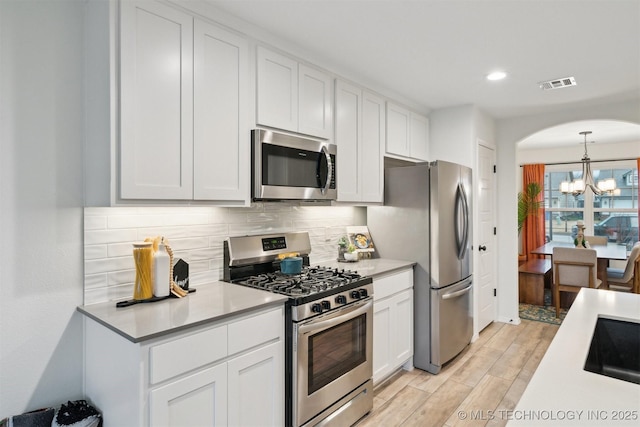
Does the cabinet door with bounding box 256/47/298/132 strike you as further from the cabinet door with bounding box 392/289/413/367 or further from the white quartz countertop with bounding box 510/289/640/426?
the white quartz countertop with bounding box 510/289/640/426

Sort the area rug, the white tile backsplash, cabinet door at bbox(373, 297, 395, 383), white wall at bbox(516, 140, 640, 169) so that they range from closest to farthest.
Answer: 1. the white tile backsplash
2. cabinet door at bbox(373, 297, 395, 383)
3. the area rug
4. white wall at bbox(516, 140, 640, 169)

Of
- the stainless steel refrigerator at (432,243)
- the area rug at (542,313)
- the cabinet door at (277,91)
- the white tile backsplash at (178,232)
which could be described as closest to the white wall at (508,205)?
the area rug at (542,313)

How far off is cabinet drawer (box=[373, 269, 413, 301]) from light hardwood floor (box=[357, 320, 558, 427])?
74cm

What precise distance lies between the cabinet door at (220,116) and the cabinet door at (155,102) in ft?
0.17

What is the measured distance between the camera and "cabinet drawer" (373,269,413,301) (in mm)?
2691

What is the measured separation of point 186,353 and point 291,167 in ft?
4.19

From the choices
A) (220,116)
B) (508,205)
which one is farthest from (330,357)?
(508,205)

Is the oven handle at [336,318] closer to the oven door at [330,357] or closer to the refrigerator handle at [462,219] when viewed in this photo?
the oven door at [330,357]

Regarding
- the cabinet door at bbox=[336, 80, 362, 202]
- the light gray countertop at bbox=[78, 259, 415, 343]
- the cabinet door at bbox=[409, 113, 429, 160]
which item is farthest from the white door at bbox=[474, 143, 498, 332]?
the light gray countertop at bbox=[78, 259, 415, 343]

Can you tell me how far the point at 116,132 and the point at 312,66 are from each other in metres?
1.45

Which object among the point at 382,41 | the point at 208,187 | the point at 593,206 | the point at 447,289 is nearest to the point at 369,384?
the point at 447,289

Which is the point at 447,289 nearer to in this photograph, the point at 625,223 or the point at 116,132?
the point at 116,132

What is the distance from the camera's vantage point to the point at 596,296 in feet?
6.88

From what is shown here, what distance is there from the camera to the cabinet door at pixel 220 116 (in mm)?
1917
